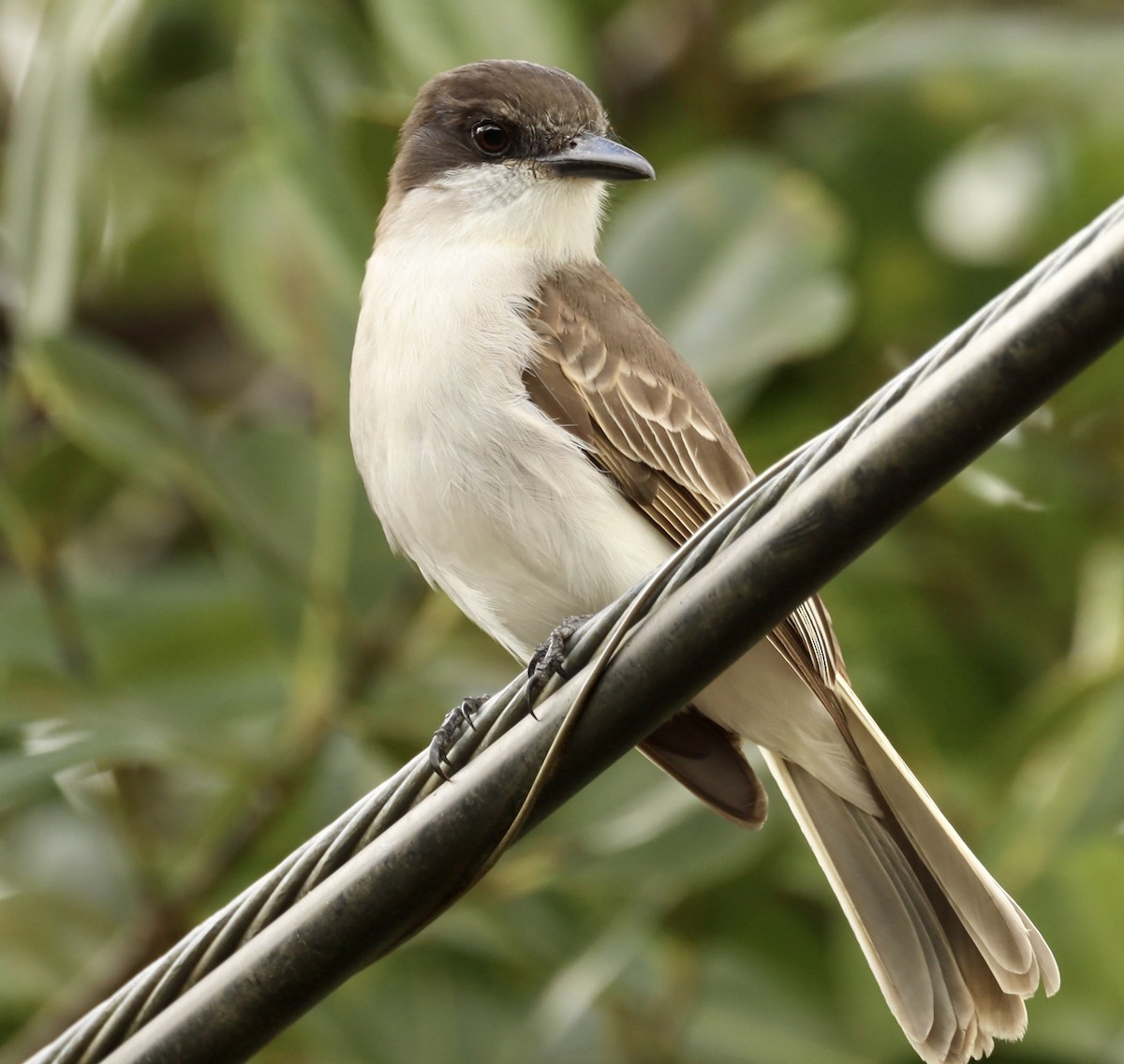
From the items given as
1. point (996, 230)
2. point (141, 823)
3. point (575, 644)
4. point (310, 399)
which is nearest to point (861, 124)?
point (996, 230)

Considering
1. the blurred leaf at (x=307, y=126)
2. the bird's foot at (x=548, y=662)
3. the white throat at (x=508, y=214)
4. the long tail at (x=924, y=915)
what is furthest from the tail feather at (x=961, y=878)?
the blurred leaf at (x=307, y=126)

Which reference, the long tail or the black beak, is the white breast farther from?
the long tail

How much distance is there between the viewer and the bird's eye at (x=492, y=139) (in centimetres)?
411

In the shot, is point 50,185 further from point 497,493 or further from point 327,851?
point 327,851

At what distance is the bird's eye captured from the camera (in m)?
4.11

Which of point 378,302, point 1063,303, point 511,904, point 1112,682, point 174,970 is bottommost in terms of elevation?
point 511,904

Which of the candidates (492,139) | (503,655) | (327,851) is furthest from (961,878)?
(503,655)

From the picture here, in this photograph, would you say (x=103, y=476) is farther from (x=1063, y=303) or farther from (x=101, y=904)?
(x=1063, y=303)

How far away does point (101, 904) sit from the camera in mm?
5090

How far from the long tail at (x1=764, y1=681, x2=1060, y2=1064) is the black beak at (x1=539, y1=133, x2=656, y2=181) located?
1205 millimetres

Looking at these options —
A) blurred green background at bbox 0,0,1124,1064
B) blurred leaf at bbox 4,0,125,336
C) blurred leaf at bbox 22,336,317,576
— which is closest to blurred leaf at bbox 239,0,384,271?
blurred green background at bbox 0,0,1124,1064

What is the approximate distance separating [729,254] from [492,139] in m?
1.00

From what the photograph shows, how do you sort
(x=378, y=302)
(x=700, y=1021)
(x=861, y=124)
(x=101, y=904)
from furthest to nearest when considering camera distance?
(x=861, y=124), (x=101, y=904), (x=700, y=1021), (x=378, y=302)

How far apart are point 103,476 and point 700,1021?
216 centimetres
